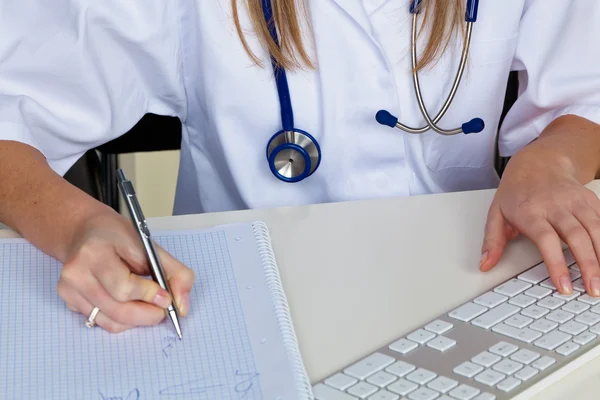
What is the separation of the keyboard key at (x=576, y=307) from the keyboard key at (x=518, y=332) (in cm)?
6

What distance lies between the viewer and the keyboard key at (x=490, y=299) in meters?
0.74

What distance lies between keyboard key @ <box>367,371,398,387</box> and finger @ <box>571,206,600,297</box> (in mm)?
243

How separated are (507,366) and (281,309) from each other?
20 centimetres

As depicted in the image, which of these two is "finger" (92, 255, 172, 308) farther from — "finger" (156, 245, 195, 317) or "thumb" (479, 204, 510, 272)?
"thumb" (479, 204, 510, 272)

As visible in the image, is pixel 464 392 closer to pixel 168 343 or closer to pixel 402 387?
pixel 402 387

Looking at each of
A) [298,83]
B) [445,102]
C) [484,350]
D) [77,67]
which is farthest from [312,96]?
[484,350]

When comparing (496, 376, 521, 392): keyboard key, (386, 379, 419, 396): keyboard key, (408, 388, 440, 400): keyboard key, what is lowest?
(386, 379, 419, 396): keyboard key

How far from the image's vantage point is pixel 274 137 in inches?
41.1

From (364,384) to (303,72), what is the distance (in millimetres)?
533

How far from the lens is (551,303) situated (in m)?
0.74

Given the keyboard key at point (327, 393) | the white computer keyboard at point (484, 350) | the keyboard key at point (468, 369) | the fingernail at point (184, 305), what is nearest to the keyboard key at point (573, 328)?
the white computer keyboard at point (484, 350)

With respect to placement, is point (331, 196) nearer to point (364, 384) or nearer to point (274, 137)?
point (274, 137)

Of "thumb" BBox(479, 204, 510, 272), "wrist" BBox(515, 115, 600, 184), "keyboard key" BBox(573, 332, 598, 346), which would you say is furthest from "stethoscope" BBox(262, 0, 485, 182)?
"keyboard key" BBox(573, 332, 598, 346)

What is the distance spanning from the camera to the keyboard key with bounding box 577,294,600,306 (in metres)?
0.74
